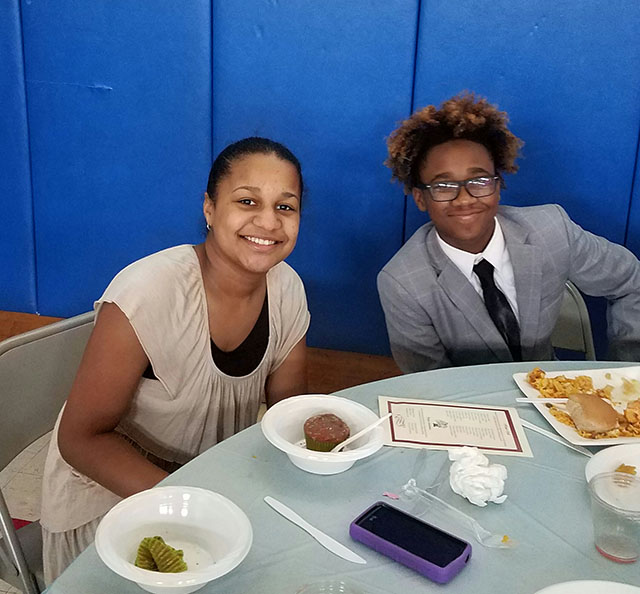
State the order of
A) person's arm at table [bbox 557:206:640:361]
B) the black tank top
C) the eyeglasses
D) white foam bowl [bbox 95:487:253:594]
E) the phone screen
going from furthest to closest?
person's arm at table [bbox 557:206:640:361]
the eyeglasses
the black tank top
the phone screen
white foam bowl [bbox 95:487:253:594]

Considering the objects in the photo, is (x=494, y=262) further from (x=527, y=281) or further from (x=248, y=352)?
(x=248, y=352)

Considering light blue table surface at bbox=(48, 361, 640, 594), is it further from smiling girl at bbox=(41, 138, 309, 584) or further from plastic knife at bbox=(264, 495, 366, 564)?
smiling girl at bbox=(41, 138, 309, 584)

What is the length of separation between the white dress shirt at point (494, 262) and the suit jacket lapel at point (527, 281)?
2 centimetres

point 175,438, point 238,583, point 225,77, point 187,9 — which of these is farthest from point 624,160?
point 238,583

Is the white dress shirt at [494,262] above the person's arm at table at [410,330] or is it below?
above

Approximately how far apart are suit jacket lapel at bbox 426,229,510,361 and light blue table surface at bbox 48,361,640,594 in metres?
0.64

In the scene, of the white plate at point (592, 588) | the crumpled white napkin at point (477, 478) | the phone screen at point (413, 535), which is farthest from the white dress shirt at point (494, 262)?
the white plate at point (592, 588)

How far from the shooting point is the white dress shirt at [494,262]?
6.89 feet

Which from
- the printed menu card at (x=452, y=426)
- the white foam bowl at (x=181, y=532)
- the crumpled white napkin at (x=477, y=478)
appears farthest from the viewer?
the printed menu card at (x=452, y=426)

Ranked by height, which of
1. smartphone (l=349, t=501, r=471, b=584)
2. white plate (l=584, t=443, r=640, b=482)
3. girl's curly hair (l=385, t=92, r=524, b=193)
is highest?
girl's curly hair (l=385, t=92, r=524, b=193)

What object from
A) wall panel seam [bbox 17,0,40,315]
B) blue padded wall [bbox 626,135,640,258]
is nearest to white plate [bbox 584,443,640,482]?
blue padded wall [bbox 626,135,640,258]

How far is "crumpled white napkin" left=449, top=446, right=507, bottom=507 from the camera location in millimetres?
1146

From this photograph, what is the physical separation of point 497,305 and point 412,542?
3.93ft

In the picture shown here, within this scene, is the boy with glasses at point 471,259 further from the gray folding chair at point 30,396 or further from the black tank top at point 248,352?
the gray folding chair at point 30,396
